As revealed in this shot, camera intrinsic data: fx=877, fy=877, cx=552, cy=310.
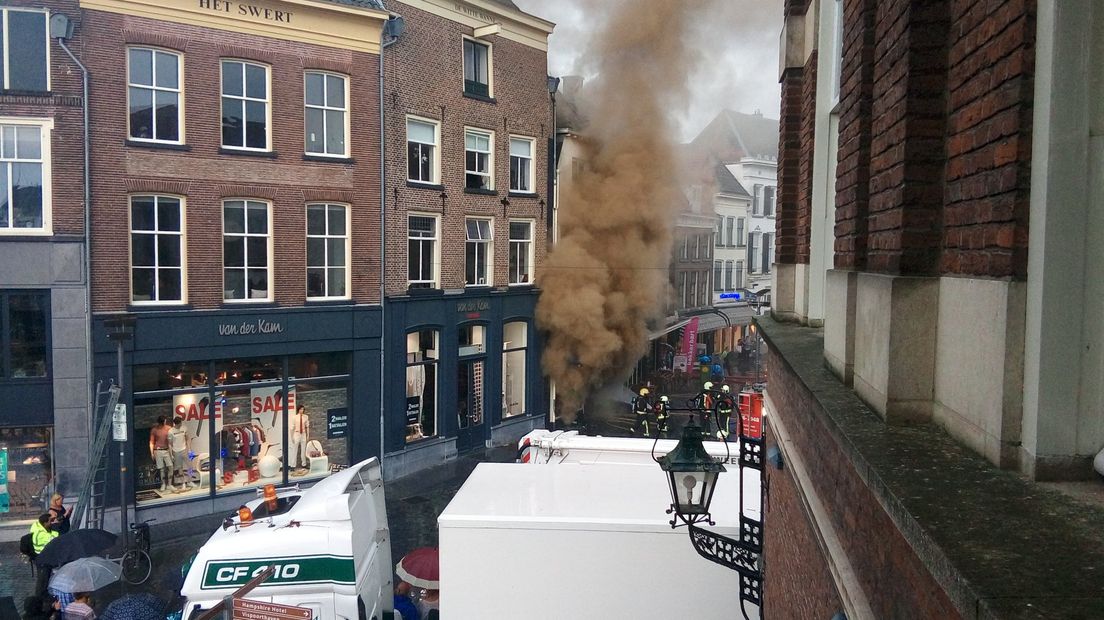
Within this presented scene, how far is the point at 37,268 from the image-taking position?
1503 cm

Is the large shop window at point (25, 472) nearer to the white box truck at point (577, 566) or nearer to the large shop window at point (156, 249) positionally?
the large shop window at point (156, 249)

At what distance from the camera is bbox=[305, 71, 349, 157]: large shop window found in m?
18.1

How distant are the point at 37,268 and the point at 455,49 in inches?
409

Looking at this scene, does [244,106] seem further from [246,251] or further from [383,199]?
[383,199]

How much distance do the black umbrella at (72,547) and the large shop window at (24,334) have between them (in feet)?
17.1

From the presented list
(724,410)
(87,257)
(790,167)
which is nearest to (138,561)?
(87,257)

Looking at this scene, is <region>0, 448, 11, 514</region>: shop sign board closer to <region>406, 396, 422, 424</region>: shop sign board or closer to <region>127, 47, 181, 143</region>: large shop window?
<region>127, 47, 181, 143</region>: large shop window

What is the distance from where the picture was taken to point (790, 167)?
7.37 metres

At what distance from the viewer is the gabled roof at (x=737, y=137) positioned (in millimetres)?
42562

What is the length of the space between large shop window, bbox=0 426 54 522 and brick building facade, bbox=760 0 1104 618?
1480cm

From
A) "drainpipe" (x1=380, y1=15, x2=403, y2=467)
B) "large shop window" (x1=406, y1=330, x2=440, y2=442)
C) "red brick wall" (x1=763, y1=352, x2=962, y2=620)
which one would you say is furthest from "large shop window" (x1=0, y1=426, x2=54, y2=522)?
"red brick wall" (x1=763, y1=352, x2=962, y2=620)

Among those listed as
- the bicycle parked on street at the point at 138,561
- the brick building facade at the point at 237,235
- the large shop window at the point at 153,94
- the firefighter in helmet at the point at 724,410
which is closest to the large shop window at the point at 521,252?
the brick building facade at the point at 237,235

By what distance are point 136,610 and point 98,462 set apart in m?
7.00

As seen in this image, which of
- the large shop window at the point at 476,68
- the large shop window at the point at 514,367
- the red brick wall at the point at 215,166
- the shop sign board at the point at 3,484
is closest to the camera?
the shop sign board at the point at 3,484
